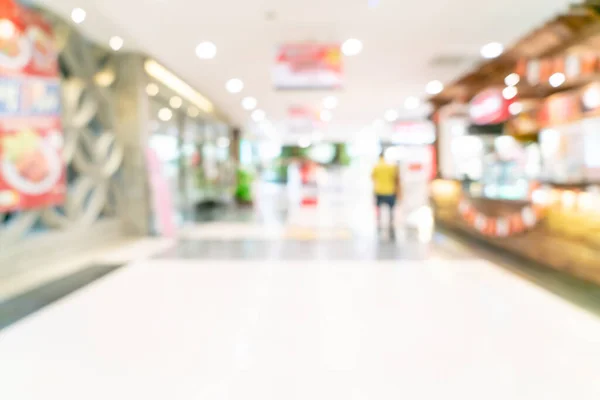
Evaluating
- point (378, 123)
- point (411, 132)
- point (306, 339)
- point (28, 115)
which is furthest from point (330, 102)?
point (306, 339)

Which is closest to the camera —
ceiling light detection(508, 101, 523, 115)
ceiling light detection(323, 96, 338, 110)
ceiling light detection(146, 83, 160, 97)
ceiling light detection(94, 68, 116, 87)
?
ceiling light detection(508, 101, 523, 115)

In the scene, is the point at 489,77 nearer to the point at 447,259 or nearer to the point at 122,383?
the point at 447,259

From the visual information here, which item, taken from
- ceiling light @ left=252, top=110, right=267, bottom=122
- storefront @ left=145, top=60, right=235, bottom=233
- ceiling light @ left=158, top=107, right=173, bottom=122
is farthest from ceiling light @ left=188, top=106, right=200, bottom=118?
ceiling light @ left=252, top=110, right=267, bottom=122

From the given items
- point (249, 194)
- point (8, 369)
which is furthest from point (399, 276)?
point (249, 194)

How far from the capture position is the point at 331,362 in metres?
2.68

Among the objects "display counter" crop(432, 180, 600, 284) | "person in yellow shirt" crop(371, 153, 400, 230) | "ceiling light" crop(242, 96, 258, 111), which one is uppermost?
"ceiling light" crop(242, 96, 258, 111)

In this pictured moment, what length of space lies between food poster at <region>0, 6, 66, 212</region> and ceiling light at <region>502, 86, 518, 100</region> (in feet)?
19.6

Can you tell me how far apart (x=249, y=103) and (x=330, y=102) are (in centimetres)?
235

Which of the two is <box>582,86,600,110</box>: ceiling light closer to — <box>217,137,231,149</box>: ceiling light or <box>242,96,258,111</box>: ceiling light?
<box>242,96,258,111</box>: ceiling light

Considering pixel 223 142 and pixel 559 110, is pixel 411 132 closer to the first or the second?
pixel 223 142

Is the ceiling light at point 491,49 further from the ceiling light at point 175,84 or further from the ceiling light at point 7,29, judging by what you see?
the ceiling light at point 7,29

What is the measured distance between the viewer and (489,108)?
23.0ft

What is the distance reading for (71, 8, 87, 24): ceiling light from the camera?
5602 millimetres

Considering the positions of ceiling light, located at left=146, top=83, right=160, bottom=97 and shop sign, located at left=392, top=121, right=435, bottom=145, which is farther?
shop sign, located at left=392, top=121, right=435, bottom=145
